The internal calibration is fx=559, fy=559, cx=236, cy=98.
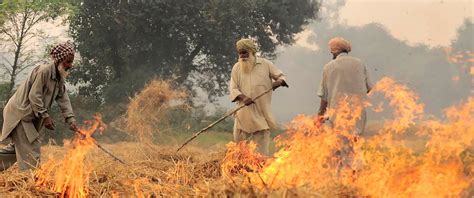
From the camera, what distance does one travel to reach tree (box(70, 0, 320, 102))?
947 inches

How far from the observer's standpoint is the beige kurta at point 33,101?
6512mm

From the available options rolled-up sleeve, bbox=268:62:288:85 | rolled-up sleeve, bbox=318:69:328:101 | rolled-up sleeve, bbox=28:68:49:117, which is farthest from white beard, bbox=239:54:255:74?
rolled-up sleeve, bbox=28:68:49:117

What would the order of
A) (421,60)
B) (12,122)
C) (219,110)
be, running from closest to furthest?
(12,122) < (219,110) < (421,60)

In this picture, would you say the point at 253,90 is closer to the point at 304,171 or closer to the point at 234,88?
the point at 234,88

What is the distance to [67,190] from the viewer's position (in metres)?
5.19

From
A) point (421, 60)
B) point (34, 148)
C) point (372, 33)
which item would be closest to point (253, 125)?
point (34, 148)

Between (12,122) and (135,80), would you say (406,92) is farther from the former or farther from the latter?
(135,80)

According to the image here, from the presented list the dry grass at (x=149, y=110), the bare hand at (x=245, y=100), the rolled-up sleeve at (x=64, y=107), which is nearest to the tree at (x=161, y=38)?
the dry grass at (x=149, y=110)

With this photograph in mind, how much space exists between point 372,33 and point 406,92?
71.0 metres

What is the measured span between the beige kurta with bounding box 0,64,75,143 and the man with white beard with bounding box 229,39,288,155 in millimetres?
2570

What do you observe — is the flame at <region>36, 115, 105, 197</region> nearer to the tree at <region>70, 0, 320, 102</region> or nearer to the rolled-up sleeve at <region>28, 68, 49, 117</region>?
the rolled-up sleeve at <region>28, 68, 49, 117</region>

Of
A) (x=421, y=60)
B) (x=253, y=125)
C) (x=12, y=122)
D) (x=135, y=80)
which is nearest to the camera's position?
(x=12, y=122)

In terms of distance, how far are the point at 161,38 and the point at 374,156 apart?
2049 centimetres

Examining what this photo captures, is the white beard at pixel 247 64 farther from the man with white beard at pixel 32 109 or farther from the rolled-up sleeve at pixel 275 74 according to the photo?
the man with white beard at pixel 32 109
